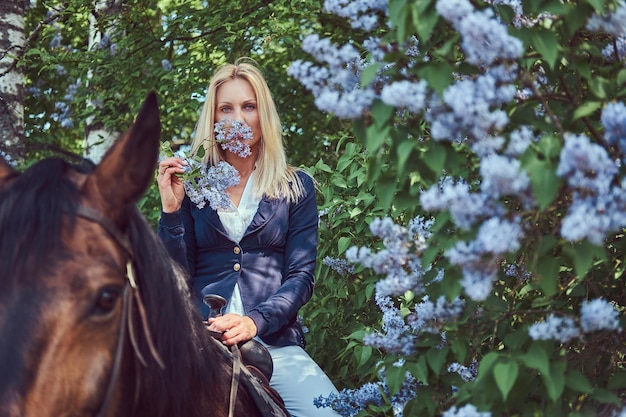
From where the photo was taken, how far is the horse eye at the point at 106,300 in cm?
235

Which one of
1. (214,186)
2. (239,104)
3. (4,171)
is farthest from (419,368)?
(239,104)

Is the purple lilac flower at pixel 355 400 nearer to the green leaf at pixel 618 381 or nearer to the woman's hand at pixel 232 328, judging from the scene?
the woman's hand at pixel 232 328

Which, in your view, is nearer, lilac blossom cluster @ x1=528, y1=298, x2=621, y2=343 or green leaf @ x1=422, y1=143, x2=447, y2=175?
green leaf @ x1=422, y1=143, x2=447, y2=175

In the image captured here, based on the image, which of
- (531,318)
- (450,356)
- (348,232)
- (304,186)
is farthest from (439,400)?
(348,232)

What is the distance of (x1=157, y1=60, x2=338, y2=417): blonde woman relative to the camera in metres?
3.98

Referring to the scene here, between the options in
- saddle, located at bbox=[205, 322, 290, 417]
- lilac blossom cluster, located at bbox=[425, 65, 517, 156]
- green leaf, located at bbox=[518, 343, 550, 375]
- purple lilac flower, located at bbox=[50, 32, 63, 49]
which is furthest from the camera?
purple lilac flower, located at bbox=[50, 32, 63, 49]

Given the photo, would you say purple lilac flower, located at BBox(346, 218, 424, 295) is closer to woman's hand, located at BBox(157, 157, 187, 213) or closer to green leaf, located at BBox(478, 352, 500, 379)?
green leaf, located at BBox(478, 352, 500, 379)

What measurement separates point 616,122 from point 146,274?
1351 millimetres

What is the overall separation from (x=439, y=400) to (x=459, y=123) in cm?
112

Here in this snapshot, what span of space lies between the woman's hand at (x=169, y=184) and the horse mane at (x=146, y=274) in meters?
0.98

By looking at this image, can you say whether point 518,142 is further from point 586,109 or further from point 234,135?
point 234,135

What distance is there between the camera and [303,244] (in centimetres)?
430

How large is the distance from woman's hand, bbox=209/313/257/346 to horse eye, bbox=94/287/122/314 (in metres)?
1.11

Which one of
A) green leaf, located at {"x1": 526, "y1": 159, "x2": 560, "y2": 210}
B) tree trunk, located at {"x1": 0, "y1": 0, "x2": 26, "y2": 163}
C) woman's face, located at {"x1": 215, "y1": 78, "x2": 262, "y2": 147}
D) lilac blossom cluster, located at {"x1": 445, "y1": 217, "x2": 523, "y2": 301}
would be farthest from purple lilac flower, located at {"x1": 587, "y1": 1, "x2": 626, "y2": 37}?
tree trunk, located at {"x1": 0, "y1": 0, "x2": 26, "y2": 163}
